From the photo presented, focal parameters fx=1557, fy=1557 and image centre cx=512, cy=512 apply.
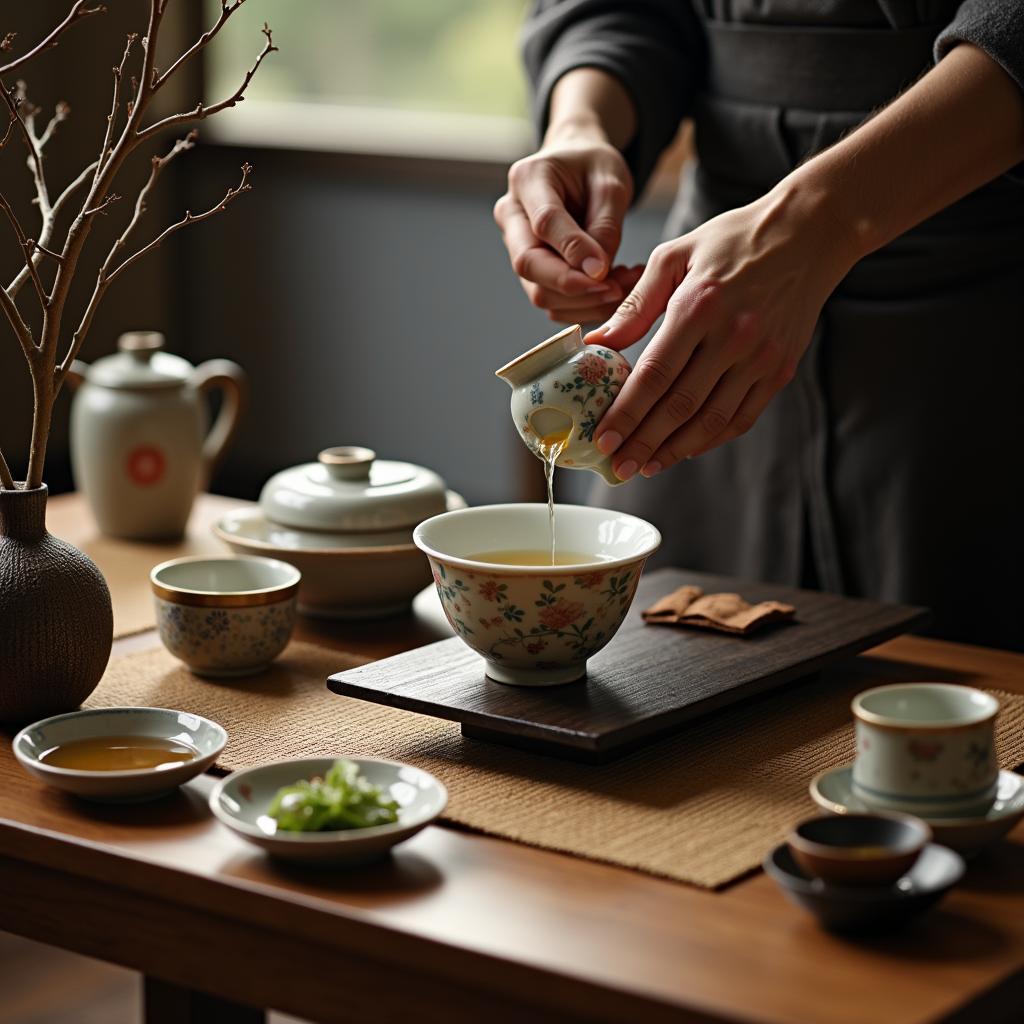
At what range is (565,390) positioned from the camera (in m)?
1.21

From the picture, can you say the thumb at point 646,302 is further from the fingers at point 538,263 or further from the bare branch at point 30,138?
Answer: the bare branch at point 30,138

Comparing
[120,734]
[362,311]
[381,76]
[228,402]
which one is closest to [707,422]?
[120,734]

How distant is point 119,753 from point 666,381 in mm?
501

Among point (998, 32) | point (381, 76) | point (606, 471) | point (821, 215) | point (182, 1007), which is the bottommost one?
point (182, 1007)

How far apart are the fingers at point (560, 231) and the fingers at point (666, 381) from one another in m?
0.24

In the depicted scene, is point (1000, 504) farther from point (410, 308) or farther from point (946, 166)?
point (410, 308)

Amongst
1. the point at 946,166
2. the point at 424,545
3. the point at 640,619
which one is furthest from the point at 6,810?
the point at 946,166

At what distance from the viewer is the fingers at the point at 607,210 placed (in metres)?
1.52

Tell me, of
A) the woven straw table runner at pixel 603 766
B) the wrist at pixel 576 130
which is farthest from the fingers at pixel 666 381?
the wrist at pixel 576 130

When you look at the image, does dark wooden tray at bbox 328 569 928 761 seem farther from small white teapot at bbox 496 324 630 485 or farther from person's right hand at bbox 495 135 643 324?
person's right hand at bbox 495 135 643 324

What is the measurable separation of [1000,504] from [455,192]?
8.04 ft

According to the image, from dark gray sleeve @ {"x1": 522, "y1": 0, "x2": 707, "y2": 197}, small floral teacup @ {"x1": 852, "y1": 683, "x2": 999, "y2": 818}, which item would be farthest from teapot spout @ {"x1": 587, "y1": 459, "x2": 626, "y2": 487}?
dark gray sleeve @ {"x1": 522, "y1": 0, "x2": 707, "y2": 197}

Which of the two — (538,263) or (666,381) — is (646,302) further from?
(538,263)

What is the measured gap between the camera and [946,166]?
53.9 inches
